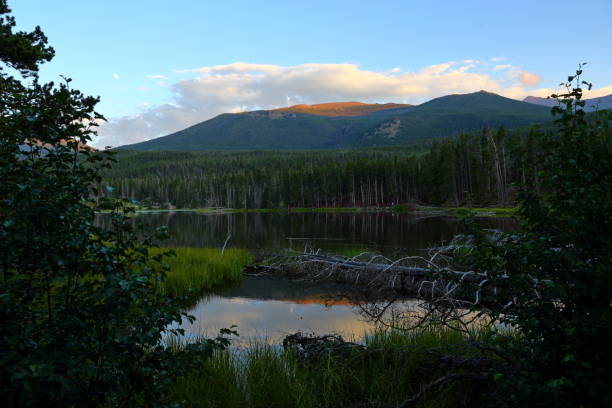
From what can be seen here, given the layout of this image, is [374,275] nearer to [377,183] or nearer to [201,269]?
[201,269]

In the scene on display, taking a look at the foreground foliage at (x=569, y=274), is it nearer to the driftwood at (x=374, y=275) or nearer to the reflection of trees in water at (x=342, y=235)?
the reflection of trees in water at (x=342, y=235)

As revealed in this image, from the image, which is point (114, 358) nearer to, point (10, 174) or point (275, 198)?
point (10, 174)

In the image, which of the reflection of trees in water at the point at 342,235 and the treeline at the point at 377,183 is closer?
the reflection of trees in water at the point at 342,235

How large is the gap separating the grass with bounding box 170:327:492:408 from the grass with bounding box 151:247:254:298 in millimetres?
9341

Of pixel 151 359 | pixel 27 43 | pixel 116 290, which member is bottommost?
pixel 151 359

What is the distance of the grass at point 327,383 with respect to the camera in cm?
580

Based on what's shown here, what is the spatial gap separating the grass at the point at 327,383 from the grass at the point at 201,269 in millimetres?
9341

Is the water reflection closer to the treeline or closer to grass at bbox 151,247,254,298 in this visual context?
grass at bbox 151,247,254,298

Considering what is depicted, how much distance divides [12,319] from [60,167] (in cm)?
137

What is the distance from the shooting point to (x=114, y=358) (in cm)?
326

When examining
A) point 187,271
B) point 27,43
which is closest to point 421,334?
point 187,271

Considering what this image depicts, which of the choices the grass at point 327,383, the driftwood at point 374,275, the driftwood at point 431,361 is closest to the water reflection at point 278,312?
the driftwood at point 374,275

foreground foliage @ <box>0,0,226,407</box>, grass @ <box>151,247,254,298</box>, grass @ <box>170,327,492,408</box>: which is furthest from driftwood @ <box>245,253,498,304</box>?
foreground foliage @ <box>0,0,226,407</box>

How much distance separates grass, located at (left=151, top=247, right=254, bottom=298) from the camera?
16219mm
